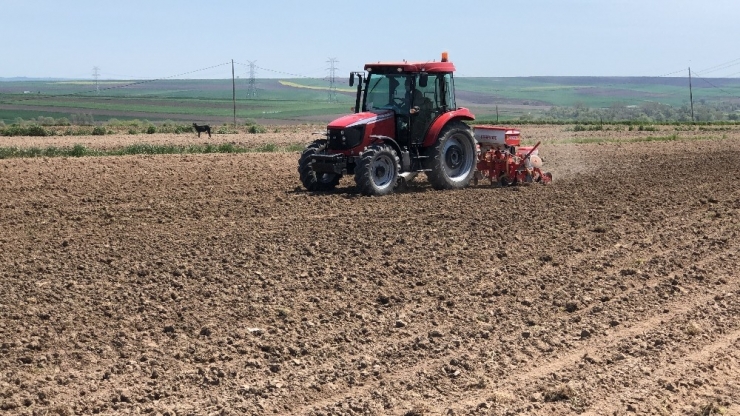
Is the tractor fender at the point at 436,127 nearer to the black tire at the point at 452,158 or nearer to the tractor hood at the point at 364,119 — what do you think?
the black tire at the point at 452,158

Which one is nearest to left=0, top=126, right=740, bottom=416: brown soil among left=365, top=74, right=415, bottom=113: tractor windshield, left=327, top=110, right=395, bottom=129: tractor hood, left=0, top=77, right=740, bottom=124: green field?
left=327, top=110, right=395, bottom=129: tractor hood

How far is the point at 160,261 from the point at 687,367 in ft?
17.8

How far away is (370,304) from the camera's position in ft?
27.0

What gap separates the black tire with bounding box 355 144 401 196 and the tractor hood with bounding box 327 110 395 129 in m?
0.41

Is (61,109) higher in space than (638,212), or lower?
higher

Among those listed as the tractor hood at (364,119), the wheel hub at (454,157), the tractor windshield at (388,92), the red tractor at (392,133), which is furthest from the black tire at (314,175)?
the wheel hub at (454,157)

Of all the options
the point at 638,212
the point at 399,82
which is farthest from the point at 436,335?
the point at 399,82

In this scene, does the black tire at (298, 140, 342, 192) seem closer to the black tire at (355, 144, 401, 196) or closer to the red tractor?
the red tractor

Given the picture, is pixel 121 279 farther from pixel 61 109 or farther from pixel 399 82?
pixel 61 109

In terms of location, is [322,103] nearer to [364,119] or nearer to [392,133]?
[392,133]

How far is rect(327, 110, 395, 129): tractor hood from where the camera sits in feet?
48.5

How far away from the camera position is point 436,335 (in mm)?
7340

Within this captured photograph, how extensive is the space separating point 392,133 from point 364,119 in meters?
0.61

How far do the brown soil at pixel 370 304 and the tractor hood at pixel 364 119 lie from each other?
50.4 inches
